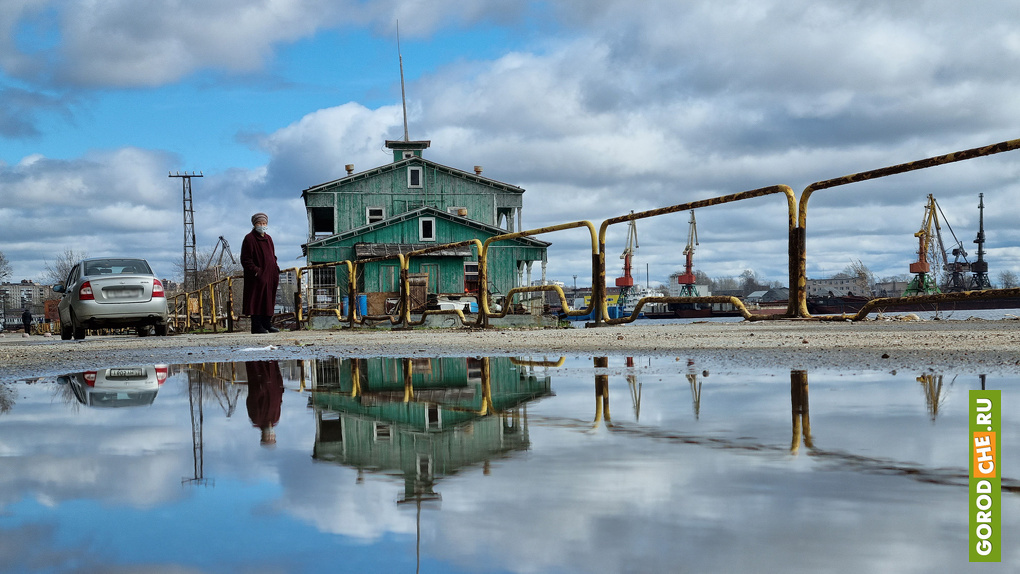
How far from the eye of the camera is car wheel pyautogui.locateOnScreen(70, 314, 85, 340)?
14641mm

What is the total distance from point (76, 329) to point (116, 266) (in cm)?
138

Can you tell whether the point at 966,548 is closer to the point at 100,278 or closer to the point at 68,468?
the point at 68,468

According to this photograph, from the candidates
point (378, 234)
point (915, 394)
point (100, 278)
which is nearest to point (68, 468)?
point (915, 394)

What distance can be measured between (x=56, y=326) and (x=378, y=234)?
32996mm

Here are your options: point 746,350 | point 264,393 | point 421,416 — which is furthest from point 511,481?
point 746,350

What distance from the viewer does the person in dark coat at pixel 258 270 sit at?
13.0 metres

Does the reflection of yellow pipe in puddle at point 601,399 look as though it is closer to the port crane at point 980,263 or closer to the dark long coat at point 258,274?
the dark long coat at point 258,274

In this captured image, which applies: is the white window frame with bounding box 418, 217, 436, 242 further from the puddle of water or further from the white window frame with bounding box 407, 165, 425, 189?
the puddle of water

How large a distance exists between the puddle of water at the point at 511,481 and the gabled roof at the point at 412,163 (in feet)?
132

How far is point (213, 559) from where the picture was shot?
143 cm

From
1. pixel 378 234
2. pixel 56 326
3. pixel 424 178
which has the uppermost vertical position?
pixel 424 178

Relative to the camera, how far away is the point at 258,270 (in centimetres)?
1305

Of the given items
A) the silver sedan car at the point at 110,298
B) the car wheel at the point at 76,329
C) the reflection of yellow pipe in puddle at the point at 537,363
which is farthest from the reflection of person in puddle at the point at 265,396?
the car wheel at the point at 76,329

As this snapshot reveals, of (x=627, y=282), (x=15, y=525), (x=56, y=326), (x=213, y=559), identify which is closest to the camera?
(x=213, y=559)
